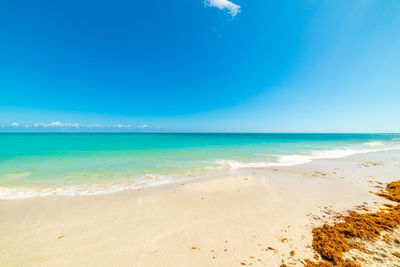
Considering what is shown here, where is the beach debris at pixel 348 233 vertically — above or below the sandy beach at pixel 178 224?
above

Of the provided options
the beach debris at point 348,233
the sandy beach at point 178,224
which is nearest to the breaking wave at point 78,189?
the sandy beach at point 178,224

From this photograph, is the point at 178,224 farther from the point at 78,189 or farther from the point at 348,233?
the point at 78,189

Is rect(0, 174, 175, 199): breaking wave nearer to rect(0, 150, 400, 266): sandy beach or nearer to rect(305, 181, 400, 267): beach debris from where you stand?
rect(0, 150, 400, 266): sandy beach

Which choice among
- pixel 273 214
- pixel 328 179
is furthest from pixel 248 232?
pixel 328 179

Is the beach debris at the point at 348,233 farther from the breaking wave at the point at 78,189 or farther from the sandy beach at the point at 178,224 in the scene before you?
the breaking wave at the point at 78,189

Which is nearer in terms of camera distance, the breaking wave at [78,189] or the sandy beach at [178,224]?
the sandy beach at [178,224]

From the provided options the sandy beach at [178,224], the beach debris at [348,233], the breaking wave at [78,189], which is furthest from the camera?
the breaking wave at [78,189]

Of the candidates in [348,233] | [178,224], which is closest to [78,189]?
[178,224]

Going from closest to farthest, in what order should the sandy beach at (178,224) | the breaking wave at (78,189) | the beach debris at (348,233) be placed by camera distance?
1. the beach debris at (348,233)
2. the sandy beach at (178,224)
3. the breaking wave at (78,189)

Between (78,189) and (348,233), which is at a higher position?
(348,233)

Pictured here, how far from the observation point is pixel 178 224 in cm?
407

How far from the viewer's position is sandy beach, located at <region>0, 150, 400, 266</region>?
9.78ft

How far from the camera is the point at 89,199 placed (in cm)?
568

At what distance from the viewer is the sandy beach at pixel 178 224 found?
2982 mm
